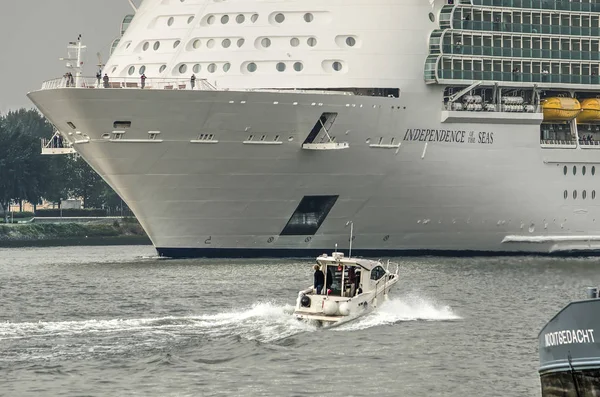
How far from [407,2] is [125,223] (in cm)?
6451

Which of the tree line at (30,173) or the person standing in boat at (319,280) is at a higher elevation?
the tree line at (30,173)

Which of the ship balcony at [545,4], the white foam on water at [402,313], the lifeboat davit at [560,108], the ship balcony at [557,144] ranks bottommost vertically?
the white foam on water at [402,313]

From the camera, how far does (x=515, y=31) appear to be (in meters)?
80.9

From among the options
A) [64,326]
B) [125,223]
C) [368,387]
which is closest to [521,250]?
[64,326]

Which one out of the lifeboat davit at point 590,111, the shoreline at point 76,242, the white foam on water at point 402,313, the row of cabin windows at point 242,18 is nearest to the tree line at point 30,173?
the shoreline at point 76,242

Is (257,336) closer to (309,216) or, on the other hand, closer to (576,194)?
(309,216)

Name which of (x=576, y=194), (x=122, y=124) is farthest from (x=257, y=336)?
(x=576, y=194)

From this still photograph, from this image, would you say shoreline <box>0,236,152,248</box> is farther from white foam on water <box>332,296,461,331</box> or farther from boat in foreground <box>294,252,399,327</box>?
boat in foreground <box>294,252,399,327</box>

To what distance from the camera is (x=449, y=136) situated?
7706cm

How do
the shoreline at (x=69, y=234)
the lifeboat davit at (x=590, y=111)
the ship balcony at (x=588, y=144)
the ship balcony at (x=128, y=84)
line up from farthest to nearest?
1. the shoreline at (x=69, y=234)
2. the ship balcony at (x=588, y=144)
3. the lifeboat davit at (x=590, y=111)
4. the ship balcony at (x=128, y=84)

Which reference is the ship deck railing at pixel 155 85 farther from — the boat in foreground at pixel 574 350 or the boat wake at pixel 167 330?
the boat in foreground at pixel 574 350

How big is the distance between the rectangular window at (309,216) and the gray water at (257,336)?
6.07 m

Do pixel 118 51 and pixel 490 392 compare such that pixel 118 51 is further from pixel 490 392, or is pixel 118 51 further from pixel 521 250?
pixel 490 392

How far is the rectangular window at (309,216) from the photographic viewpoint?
73.4 meters
